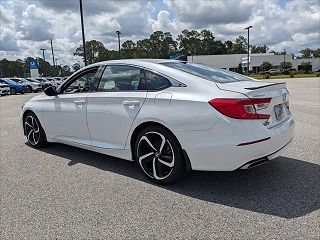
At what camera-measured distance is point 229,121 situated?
134 inches

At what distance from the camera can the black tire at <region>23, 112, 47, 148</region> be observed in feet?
19.5

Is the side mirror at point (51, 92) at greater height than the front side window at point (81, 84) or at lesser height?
lesser

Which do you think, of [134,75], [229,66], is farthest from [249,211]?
[229,66]

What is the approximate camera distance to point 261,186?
3.89m

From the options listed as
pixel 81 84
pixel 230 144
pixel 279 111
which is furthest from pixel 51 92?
pixel 279 111

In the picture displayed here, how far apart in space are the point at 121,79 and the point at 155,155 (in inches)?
48.0

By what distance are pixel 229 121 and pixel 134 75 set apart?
158 cm

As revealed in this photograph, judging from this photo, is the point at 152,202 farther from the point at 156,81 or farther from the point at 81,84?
the point at 81,84

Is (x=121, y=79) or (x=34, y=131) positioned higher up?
(x=121, y=79)

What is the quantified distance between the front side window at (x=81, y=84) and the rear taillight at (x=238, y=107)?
2.25 metres

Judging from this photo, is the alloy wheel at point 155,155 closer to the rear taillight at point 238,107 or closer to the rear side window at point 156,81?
the rear side window at point 156,81

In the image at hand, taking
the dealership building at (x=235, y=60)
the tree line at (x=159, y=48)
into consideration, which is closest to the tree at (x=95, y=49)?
the tree line at (x=159, y=48)

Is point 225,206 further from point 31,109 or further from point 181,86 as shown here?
point 31,109

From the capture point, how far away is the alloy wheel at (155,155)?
12.9ft
